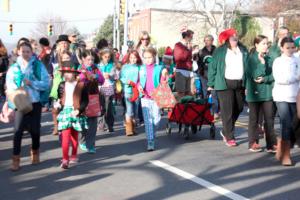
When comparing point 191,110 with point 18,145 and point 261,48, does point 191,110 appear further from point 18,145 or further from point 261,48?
point 18,145

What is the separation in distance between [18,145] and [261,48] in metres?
4.21

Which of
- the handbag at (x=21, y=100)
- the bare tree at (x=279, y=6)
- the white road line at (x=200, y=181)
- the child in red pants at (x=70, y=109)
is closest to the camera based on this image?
the white road line at (x=200, y=181)

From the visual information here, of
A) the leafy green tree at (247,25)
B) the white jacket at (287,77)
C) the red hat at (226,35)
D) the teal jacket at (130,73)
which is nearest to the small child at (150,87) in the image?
the teal jacket at (130,73)

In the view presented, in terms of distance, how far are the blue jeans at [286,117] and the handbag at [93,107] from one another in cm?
307

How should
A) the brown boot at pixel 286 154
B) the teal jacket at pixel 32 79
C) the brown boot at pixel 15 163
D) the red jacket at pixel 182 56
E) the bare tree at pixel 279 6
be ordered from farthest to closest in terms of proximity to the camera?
the bare tree at pixel 279 6
the red jacket at pixel 182 56
the brown boot at pixel 286 154
the brown boot at pixel 15 163
the teal jacket at pixel 32 79

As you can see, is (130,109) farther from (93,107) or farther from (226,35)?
(226,35)

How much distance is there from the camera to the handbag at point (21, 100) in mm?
7610

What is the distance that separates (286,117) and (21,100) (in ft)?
12.8

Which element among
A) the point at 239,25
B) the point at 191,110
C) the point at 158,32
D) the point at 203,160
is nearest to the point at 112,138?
the point at 191,110

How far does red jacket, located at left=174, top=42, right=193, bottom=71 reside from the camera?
1272 cm

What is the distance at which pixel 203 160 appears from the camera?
8.97 metres

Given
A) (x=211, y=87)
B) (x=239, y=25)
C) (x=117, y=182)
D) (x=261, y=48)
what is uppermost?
(x=239, y=25)

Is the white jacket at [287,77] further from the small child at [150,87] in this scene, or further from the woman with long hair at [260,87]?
the small child at [150,87]

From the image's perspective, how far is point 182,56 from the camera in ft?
41.9
